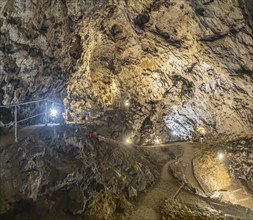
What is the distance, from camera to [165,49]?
666 inches

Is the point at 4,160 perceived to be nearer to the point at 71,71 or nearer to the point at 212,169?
the point at 71,71

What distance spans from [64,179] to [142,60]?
12774 millimetres

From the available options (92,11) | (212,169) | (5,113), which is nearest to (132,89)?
(92,11)

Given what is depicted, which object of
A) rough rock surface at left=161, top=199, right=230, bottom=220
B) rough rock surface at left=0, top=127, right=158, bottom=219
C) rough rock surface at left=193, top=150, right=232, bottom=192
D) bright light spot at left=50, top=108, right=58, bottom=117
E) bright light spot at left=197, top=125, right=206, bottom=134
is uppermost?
bright light spot at left=50, top=108, right=58, bottom=117

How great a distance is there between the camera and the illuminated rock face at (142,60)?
1196 cm

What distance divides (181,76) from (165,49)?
8.39 ft

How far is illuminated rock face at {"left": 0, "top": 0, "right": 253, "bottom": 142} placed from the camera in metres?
12.0

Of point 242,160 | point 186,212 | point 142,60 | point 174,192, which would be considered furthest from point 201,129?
point 186,212

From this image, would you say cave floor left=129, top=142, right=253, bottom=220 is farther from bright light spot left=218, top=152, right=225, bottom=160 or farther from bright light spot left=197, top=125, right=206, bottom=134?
bright light spot left=197, top=125, right=206, bottom=134

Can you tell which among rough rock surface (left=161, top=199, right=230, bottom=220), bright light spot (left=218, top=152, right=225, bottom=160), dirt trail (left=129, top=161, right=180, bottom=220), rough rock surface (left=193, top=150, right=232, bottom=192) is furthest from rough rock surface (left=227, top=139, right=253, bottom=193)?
rough rock surface (left=161, top=199, right=230, bottom=220)

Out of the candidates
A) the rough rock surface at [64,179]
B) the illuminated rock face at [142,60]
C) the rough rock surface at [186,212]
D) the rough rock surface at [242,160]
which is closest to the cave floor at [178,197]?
the rough rock surface at [186,212]

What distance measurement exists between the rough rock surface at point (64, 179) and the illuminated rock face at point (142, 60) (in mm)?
3797

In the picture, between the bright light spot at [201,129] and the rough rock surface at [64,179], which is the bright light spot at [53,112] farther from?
the bright light spot at [201,129]

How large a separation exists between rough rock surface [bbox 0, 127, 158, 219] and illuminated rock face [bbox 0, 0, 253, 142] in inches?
150
